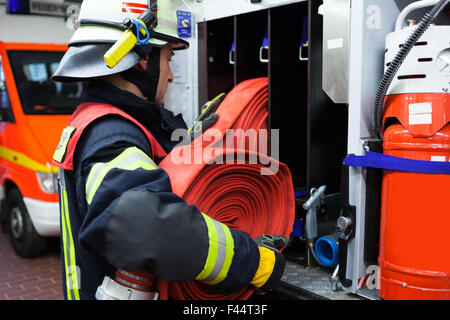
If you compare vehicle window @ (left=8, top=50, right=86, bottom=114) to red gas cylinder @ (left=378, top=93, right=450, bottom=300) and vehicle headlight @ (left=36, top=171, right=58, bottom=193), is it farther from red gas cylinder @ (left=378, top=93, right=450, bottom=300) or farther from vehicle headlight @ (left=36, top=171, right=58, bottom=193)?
red gas cylinder @ (left=378, top=93, right=450, bottom=300)

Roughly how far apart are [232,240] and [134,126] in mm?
490

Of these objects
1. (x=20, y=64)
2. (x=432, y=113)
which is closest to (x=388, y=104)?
(x=432, y=113)

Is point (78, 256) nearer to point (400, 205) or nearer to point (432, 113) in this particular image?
point (400, 205)

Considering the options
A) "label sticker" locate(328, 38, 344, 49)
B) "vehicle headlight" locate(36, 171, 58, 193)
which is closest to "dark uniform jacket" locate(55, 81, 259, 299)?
"label sticker" locate(328, 38, 344, 49)

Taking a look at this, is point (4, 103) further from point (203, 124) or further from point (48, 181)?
point (203, 124)

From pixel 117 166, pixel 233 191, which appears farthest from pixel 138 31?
pixel 233 191

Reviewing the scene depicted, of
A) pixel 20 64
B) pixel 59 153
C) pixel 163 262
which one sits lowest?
pixel 163 262

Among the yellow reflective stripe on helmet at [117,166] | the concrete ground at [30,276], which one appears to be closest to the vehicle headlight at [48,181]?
the concrete ground at [30,276]

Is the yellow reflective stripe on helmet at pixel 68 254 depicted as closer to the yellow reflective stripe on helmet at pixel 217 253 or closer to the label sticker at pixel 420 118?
the yellow reflective stripe on helmet at pixel 217 253

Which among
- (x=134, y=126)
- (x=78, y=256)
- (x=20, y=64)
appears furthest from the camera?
(x=20, y=64)

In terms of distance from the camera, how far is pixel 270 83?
7.66 ft

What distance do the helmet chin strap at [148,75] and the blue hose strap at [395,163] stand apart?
89cm

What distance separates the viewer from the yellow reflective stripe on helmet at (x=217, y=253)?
1.15 metres

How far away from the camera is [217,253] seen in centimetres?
116
